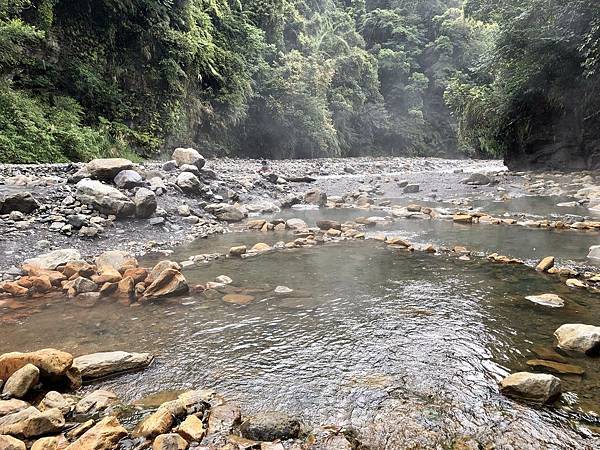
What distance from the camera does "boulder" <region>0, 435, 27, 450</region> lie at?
184 cm

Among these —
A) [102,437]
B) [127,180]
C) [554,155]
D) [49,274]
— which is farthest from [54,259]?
[554,155]

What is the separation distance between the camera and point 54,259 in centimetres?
529

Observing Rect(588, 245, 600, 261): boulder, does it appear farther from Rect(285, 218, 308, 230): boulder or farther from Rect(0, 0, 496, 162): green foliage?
Rect(0, 0, 496, 162): green foliage

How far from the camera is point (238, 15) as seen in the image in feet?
79.7

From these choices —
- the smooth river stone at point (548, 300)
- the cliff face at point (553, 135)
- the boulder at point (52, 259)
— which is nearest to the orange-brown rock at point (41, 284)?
the boulder at point (52, 259)

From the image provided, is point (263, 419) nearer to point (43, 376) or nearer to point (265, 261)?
point (43, 376)

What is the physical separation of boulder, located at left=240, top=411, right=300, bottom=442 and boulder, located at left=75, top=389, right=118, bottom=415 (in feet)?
2.86

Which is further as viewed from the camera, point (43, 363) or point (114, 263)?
point (114, 263)

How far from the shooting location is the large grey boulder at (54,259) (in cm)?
513

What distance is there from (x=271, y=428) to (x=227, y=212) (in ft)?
23.2

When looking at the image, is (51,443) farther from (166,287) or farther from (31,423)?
(166,287)

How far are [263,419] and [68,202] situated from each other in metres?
6.32

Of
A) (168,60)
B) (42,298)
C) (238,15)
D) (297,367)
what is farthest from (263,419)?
(238,15)

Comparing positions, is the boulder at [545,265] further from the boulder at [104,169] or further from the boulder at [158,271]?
A: the boulder at [104,169]
